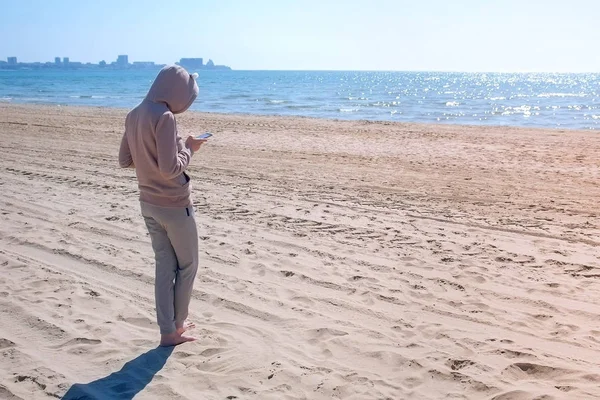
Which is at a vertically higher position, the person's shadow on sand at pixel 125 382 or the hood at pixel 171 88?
the hood at pixel 171 88

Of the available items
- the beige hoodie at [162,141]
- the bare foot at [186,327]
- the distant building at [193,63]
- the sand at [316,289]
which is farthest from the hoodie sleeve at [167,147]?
the distant building at [193,63]

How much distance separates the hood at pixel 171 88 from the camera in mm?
3494

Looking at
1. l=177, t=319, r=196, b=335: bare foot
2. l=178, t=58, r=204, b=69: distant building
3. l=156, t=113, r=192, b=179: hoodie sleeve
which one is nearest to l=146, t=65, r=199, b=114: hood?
l=156, t=113, r=192, b=179: hoodie sleeve

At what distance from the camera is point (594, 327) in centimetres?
431

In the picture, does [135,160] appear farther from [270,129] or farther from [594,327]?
[270,129]

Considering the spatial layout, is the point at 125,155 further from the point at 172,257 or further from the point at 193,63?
the point at 193,63

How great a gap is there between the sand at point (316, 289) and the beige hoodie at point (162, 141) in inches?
42.2

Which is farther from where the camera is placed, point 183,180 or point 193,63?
point 193,63

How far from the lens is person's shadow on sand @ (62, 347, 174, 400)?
339 cm

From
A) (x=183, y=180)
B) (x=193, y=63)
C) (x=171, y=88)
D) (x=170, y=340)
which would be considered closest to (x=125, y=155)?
(x=183, y=180)

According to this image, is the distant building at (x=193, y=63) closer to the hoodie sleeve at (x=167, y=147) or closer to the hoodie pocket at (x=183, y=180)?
the hoodie pocket at (x=183, y=180)

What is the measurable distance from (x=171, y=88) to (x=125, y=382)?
1745 mm

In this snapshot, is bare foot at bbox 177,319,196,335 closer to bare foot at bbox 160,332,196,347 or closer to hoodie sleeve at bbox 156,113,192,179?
bare foot at bbox 160,332,196,347

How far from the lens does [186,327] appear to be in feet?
13.8
